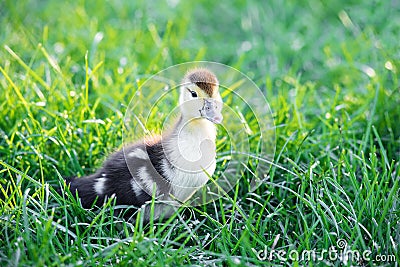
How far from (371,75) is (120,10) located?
208 centimetres

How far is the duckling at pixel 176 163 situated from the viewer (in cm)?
231

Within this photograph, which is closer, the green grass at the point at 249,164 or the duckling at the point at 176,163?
the green grass at the point at 249,164

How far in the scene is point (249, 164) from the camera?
271cm

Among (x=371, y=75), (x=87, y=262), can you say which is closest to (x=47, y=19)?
(x=371, y=75)

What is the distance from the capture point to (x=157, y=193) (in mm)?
2332

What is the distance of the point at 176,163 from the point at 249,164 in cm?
53
